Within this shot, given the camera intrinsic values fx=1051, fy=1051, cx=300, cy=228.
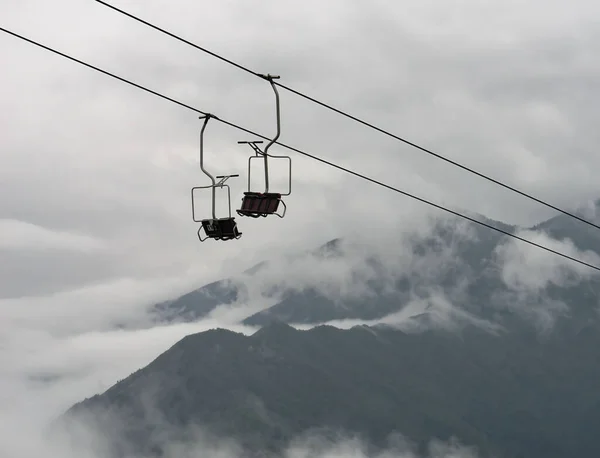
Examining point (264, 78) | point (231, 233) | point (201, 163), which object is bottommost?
point (231, 233)

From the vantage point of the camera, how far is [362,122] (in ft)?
103

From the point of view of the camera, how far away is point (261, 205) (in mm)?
34406

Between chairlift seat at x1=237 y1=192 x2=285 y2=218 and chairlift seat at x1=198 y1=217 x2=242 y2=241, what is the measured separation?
0.58 metres

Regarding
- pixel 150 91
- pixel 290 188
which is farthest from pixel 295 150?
pixel 150 91

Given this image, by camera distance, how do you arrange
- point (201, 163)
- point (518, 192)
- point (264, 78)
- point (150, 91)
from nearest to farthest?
point (150, 91)
point (264, 78)
point (201, 163)
point (518, 192)

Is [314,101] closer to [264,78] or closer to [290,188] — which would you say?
[264,78]

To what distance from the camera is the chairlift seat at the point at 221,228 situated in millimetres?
34281

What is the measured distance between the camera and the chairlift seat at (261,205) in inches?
1351

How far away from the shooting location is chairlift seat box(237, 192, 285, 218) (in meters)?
34.3

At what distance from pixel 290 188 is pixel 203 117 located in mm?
3746

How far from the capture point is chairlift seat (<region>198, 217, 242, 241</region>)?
34281 millimetres

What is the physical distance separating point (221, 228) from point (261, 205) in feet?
5.00

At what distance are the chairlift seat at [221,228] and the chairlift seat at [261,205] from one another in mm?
584

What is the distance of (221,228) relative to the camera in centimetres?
3453
